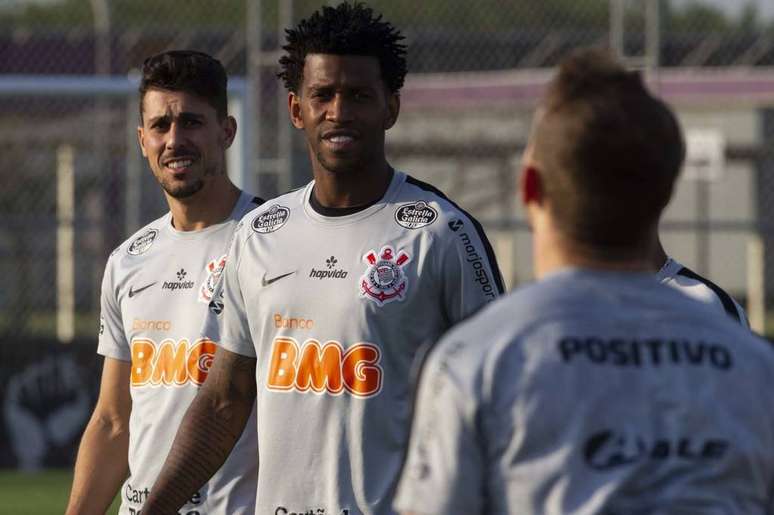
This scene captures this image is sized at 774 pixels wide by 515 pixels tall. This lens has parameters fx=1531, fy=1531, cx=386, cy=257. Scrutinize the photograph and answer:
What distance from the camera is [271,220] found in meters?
4.54

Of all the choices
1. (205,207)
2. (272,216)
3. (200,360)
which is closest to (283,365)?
(272,216)

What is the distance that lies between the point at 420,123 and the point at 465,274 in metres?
13.8

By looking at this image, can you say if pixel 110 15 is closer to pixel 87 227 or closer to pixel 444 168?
pixel 87 227

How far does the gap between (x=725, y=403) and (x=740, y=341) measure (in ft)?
0.40

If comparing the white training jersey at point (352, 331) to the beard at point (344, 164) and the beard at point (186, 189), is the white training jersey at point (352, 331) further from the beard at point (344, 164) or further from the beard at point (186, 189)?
the beard at point (186, 189)

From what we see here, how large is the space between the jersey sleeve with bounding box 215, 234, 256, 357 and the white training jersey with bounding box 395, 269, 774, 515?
2095mm

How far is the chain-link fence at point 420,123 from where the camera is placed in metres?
11.5

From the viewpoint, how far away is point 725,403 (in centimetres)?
234

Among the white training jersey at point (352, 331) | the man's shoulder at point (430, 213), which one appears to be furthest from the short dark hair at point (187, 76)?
the man's shoulder at point (430, 213)

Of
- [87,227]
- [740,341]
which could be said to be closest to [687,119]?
[87,227]

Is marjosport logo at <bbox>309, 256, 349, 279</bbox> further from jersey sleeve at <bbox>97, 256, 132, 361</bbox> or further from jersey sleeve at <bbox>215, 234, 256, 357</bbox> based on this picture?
jersey sleeve at <bbox>97, 256, 132, 361</bbox>

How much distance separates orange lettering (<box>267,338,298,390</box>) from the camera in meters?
4.27

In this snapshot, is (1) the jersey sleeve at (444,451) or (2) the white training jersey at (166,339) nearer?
(1) the jersey sleeve at (444,451)

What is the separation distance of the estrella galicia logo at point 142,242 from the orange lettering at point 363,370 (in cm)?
155
